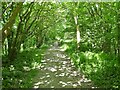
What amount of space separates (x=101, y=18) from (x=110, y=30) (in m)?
2.43

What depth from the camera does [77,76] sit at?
12.9m

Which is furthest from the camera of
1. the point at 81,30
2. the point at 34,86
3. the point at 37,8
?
the point at 81,30

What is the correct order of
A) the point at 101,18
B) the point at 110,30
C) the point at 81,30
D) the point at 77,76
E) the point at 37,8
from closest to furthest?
the point at 77,76, the point at 110,30, the point at 101,18, the point at 37,8, the point at 81,30

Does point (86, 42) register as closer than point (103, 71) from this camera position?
No

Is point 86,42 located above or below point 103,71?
above

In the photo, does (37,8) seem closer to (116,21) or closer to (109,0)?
(109,0)

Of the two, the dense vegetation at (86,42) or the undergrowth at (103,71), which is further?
the dense vegetation at (86,42)

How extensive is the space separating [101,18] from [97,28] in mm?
1055

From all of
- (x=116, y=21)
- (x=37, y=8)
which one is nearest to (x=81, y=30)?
(x=37, y=8)

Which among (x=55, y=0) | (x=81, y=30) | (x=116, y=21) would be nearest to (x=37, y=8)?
(x=55, y=0)

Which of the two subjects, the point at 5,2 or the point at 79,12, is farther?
the point at 79,12

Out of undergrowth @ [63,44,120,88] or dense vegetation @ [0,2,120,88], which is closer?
undergrowth @ [63,44,120,88]

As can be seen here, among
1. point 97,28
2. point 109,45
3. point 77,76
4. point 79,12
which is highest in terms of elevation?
point 79,12

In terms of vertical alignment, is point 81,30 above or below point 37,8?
below
